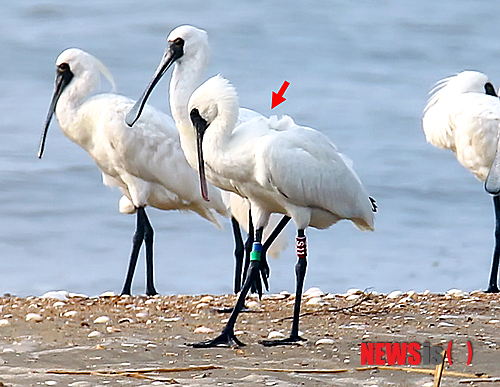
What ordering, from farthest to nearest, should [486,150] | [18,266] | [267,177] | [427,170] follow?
[427,170] → [18,266] → [486,150] → [267,177]

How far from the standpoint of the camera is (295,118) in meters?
18.0

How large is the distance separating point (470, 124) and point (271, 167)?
3.77 meters

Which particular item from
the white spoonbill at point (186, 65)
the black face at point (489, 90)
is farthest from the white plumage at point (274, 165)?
the black face at point (489, 90)

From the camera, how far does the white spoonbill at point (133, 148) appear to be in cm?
1055

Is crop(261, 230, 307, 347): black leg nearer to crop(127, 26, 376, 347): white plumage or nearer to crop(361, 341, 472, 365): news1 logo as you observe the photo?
crop(127, 26, 376, 347): white plumage

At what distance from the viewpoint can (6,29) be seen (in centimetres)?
2405

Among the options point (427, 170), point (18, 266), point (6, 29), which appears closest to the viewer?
point (18, 266)

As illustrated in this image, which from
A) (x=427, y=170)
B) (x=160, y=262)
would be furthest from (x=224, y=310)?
(x=427, y=170)

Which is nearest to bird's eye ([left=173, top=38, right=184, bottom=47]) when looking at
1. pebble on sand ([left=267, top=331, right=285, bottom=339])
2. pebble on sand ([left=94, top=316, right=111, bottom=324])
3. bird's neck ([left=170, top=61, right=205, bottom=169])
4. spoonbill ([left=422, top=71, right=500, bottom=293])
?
bird's neck ([left=170, top=61, right=205, bottom=169])

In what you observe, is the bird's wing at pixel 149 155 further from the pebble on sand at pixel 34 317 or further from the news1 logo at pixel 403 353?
the news1 logo at pixel 403 353

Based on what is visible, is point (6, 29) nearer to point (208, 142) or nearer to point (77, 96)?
point (77, 96)

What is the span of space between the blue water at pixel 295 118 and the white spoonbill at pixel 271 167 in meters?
3.62

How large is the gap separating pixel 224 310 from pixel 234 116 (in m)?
1.41

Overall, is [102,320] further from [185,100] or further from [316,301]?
[185,100]
